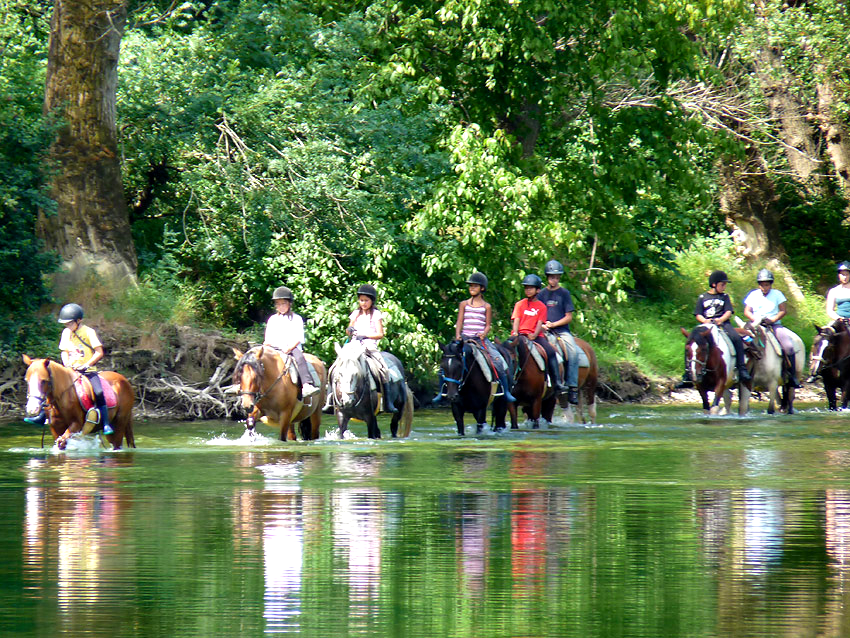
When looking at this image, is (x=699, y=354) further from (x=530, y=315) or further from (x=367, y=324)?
(x=367, y=324)

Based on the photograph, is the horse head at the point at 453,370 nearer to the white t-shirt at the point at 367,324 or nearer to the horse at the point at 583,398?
the white t-shirt at the point at 367,324

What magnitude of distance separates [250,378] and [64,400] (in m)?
2.80

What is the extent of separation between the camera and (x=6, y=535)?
10133mm

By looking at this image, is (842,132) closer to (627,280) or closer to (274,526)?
(627,280)

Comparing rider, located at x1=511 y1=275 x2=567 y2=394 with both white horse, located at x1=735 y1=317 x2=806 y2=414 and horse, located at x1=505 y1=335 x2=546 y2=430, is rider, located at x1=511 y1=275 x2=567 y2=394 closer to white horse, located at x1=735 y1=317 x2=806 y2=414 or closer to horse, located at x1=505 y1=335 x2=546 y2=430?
horse, located at x1=505 y1=335 x2=546 y2=430

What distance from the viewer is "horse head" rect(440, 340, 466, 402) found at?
2145 centimetres

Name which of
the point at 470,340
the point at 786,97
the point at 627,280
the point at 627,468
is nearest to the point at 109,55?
the point at 470,340

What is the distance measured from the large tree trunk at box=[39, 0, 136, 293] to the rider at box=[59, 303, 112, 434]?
9.57 metres

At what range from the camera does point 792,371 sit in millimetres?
26672

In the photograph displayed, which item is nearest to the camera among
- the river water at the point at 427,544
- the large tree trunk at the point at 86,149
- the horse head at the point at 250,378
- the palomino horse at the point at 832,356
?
the river water at the point at 427,544

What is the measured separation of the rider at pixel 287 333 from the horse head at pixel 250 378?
621mm

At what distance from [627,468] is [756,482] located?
2.13 m

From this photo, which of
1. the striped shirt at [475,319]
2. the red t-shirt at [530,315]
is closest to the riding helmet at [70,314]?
the striped shirt at [475,319]

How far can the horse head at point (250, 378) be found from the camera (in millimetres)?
19531
